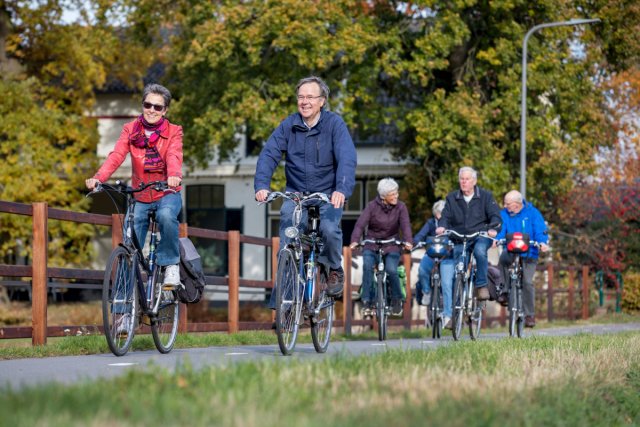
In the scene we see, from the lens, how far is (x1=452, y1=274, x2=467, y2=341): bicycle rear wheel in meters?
14.4

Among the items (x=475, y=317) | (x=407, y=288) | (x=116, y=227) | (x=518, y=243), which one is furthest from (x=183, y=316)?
(x=407, y=288)

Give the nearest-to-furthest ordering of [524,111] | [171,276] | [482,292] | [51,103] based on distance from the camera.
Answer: [171,276]
[482,292]
[524,111]
[51,103]

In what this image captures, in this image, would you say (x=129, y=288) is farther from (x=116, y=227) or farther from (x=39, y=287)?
(x=116, y=227)

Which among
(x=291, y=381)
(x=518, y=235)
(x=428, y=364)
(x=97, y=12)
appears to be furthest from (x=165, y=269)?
(x=97, y=12)

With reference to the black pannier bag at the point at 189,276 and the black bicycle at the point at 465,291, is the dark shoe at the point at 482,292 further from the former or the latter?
the black pannier bag at the point at 189,276

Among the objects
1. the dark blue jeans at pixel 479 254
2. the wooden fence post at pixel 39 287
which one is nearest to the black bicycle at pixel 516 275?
the dark blue jeans at pixel 479 254

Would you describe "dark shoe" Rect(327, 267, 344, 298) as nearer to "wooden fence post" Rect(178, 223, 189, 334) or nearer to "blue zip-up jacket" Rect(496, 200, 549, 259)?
"wooden fence post" Rect(178, 223, 189, 334)

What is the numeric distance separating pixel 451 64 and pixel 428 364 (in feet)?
77.7

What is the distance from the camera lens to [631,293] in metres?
35.6

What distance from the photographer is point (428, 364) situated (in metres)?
7.54

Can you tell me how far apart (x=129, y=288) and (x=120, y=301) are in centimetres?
18

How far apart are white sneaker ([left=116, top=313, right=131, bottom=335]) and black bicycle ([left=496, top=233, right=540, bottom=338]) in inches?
276

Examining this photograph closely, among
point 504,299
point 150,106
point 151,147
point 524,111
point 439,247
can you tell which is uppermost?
point 524,111

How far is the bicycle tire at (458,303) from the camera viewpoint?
14430 mm
